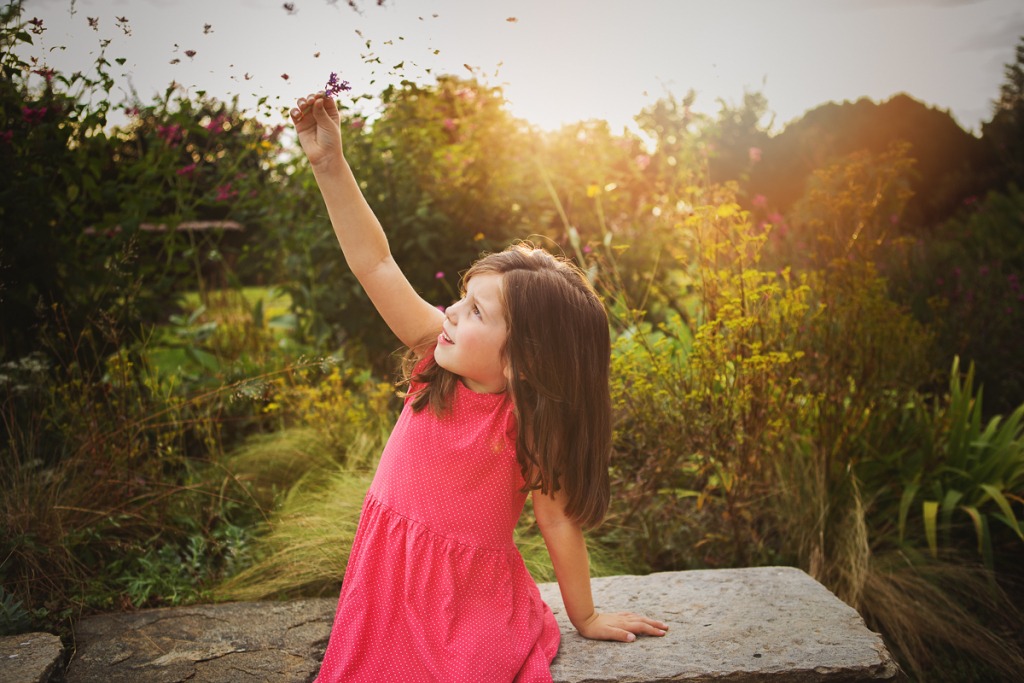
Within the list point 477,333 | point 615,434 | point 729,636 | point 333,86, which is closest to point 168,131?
point 333,86

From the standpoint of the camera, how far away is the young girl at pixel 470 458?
5.53 ft

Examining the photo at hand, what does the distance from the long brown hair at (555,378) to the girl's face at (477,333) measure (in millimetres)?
19

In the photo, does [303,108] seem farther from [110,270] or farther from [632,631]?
[110,270]

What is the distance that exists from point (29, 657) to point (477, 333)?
1.40m

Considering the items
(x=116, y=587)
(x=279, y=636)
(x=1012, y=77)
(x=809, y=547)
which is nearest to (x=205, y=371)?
(x=116, y=587)

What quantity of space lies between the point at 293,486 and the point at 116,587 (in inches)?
34.2

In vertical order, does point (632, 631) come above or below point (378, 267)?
below

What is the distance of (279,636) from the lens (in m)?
2.22

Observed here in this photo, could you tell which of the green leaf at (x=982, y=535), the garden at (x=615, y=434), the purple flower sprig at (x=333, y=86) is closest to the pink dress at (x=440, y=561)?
the purple flower sprig at (x=333, y=86)

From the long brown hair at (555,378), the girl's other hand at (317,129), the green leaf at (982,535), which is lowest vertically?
the green leaf at (982,535)

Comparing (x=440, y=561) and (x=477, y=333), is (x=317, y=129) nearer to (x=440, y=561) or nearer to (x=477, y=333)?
(x=477, y=333)

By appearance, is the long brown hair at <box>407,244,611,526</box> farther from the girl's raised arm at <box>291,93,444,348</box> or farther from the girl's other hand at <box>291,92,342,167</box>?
the girl's other hand at <box>291,92,342,167</box>

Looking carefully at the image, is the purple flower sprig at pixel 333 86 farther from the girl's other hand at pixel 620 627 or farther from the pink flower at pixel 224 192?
the pink flower at pixel 224 192

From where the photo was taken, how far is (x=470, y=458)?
177 centimetres
